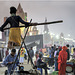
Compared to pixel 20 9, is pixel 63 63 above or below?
below

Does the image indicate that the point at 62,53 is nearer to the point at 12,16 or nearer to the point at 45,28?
the point at 12,16

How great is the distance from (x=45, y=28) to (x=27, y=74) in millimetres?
95174

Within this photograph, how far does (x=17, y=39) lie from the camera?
3.57 meters

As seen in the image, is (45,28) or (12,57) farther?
(45,28)

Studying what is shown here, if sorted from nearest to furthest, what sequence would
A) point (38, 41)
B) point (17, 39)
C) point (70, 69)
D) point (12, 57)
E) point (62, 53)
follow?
point (17, 39) → point (12, 57) → point (62, 53) → point (70, 69) → point (38, 41)

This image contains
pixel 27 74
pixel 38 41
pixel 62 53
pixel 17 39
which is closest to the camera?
pixel 17 39

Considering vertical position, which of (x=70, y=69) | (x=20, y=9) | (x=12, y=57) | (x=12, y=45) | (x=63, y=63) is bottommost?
(x=70, y=69)

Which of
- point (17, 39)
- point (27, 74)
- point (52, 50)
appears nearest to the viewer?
point (17, 39)

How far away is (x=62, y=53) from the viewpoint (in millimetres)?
7496

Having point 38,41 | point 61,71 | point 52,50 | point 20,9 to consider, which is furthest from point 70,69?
point 20,9

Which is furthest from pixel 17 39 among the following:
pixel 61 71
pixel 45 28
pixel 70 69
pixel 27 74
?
pixel 45 28

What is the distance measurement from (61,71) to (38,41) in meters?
21.9

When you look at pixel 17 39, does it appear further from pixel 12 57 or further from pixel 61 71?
pixel 61 71

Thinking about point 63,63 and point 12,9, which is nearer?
point 12,9
